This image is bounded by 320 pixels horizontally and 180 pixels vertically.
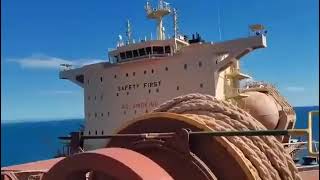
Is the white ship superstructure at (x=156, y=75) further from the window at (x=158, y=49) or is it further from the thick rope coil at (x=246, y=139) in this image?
the thick rope coil at (x=246, y=139)

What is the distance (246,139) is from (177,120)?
0.74 meters

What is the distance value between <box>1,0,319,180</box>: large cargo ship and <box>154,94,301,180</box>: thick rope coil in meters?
0.01

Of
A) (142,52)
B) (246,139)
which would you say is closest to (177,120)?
(246,139)

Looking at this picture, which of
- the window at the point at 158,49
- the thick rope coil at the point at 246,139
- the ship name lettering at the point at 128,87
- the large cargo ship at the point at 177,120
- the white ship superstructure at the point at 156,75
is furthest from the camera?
the window at the point at 158,49

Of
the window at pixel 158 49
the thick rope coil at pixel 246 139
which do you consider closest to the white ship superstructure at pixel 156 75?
the window at pixel 158 49

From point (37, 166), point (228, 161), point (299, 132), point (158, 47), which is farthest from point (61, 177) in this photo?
point (158, 47)

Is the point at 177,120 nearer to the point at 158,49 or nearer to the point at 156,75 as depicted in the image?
the point at 156,75

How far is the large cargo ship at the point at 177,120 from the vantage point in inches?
158

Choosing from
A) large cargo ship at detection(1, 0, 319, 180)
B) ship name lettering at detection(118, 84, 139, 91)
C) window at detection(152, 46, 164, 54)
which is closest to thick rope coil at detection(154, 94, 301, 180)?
large cargo ship at detection(1, 0, 319, 180)

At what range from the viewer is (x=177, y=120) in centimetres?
441

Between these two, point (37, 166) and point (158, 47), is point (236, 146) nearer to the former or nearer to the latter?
point (37, 166)

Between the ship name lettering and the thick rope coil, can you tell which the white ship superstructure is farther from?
the thick rope coil

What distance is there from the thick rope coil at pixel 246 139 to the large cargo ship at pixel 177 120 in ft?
0.03

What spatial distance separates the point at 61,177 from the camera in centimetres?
416
